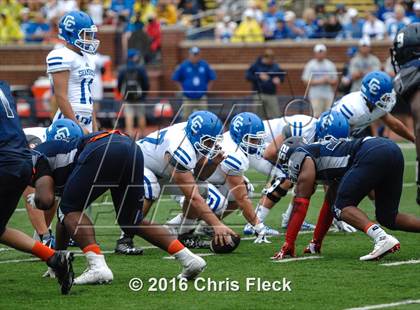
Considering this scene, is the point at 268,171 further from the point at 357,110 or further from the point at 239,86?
the point at 239,86

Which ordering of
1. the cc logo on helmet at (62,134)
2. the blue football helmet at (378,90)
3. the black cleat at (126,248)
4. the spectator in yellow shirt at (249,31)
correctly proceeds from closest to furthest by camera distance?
the cc logo on helmet at (62,134) < the black cleat at (126,248) < the blue football helmet at (378,90) < the spectator in yellow shirt at (249,31)

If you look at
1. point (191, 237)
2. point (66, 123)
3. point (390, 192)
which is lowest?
point (191, 237)

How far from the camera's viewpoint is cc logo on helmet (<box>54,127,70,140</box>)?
7730mm

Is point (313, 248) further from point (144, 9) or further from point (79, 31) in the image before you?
point (144, 9)

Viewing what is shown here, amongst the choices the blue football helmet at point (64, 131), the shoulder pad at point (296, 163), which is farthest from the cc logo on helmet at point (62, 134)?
the shoulder pad at point (296, 163)

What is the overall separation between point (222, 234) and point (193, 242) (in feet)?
2.82

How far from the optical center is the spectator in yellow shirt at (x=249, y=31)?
873 inches

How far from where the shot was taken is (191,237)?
9422mm

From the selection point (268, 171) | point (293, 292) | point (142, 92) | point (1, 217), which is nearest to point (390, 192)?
point (293, 292)

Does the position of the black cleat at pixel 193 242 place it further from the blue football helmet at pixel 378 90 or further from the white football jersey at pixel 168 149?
the blue football helmet at pixel 378 90

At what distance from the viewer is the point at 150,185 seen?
30.3 feet

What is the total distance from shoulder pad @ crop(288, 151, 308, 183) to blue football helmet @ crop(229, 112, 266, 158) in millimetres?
831

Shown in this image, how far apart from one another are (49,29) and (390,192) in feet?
55.3

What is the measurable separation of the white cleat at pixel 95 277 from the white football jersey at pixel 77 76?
7.32 ft
